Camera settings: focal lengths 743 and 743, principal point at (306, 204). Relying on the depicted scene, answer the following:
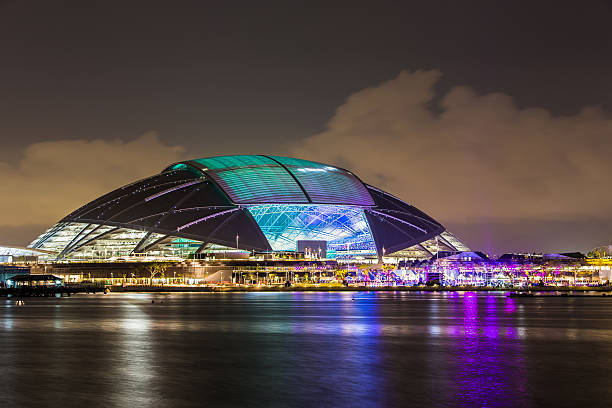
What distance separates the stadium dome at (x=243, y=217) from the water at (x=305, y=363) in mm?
67690

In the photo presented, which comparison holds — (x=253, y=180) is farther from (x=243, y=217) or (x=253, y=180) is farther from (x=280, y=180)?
(x=243, y=217)

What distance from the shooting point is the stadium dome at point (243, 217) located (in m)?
Result: 121

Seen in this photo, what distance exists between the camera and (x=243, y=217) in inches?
4830

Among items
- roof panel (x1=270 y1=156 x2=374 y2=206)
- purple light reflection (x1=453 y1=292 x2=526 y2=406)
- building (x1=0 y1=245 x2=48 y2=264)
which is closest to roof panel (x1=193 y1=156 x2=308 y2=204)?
roof panel (x1=270 y1=156 x2=374 y2=206)

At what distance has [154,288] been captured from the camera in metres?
122

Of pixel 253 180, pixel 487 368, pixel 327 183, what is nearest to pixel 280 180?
pixel 253 180

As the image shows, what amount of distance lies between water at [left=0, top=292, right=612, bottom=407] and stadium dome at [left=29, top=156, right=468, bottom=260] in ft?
222

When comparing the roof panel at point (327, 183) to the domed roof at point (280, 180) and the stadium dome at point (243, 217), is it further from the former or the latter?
the stadium dome at point (243, 217)

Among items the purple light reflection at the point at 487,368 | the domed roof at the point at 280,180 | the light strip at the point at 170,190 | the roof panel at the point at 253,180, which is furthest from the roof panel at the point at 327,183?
the purple light reflection at the point at 487,368

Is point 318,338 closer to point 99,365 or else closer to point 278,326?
point 278,326

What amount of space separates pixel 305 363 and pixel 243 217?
93.1m

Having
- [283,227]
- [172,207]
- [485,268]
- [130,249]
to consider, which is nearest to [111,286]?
[130,249]

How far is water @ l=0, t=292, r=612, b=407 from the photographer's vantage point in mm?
22688

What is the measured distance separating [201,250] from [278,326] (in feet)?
241
